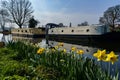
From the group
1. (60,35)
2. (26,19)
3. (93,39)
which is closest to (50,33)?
(60,35)

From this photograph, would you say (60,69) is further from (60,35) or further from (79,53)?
(60,35)

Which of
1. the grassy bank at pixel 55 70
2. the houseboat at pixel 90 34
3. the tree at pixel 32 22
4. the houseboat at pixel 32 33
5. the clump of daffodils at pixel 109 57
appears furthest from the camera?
the tree at pixel 32 22

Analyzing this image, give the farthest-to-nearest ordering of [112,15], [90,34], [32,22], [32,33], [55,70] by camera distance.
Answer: [32,22] < [112,15] < [32,33] < [90,34] < [55,70]

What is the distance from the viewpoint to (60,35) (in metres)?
32.1

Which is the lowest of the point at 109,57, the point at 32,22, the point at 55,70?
the point at 55,70

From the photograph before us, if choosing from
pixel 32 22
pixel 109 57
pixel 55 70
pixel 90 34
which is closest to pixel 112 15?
pixel 90 34

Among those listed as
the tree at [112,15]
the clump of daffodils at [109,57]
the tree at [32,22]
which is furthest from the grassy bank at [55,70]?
the tree at [32,22]

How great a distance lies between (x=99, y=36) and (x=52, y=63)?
2000cm

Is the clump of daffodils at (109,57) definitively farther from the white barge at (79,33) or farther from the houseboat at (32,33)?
the houseboat at (32,33)

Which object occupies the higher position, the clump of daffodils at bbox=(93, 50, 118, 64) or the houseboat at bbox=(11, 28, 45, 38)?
the clump of daffodils at bbox=(93, 50, 118, 64)

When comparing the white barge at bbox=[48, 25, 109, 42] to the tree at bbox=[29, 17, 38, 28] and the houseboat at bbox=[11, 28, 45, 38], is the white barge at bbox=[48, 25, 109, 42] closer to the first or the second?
the houseboat at bbox=[11, 28, 45, 38]

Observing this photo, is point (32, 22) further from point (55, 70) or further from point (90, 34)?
point (55, 70)

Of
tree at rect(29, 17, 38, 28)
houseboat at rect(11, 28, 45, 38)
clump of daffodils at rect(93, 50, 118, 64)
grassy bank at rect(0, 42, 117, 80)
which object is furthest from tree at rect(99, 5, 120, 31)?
clump of daffodils at rect(93, 50, 118, 64)

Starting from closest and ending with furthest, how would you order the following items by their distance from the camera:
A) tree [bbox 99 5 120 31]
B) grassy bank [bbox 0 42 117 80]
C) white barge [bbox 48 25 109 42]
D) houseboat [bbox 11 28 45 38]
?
grassy bank [bbox 0 42 117 80] < white barge [bbox 48 25 109 42] < houseboat [bbox 11 28 45 38] < tree [bbox 99 5 120 31]
